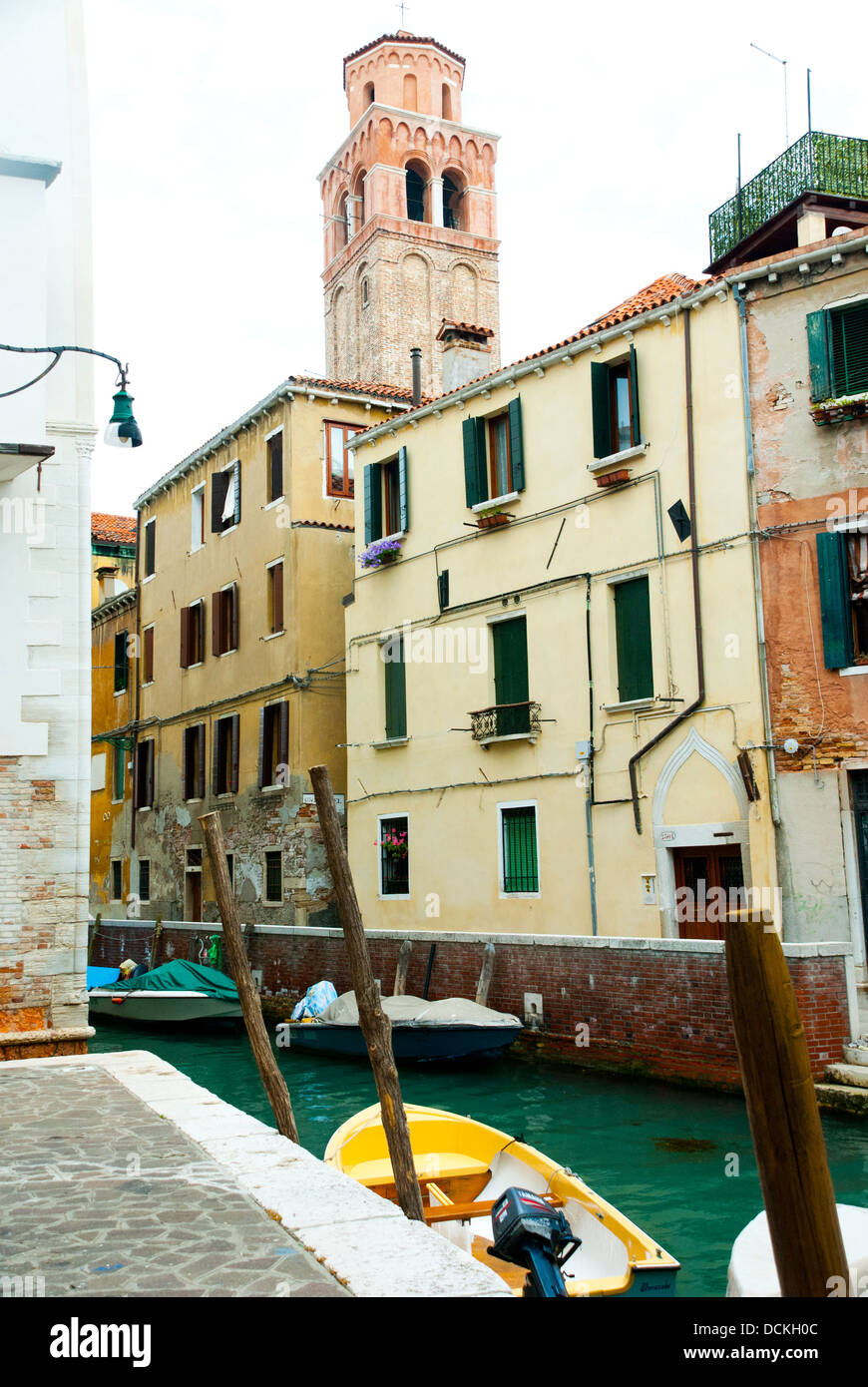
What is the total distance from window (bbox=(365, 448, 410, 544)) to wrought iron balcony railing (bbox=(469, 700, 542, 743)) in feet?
13.8

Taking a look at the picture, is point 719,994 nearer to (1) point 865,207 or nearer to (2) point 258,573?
(1) point 865,207

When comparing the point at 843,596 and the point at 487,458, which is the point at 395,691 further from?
the point at 843,596

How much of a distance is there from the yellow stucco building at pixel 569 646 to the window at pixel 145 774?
9.23 m

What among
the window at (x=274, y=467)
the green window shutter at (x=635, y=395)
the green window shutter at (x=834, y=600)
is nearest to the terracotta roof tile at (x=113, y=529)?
the window at (x=274, y=467)

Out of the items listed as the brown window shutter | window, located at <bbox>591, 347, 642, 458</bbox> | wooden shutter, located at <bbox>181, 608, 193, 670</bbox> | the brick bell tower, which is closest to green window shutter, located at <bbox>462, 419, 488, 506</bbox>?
window, located at <bbox>591, 347, 642, 458</bbox>

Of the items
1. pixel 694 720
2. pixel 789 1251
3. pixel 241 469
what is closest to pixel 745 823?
pixel 694 720

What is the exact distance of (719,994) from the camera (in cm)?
1283

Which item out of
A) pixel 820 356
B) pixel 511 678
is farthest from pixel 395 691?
pixel 820 356

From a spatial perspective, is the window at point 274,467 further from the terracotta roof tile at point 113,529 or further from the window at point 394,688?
the terracotta roof tile at point 113,529

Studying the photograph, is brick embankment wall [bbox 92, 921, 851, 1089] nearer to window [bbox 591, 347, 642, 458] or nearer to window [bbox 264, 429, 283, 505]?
window [bbox 591, 347, 642, 458]

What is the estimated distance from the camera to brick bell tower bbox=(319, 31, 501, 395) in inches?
1699

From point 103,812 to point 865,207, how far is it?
74.1ft

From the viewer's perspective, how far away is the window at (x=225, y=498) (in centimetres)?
2522
